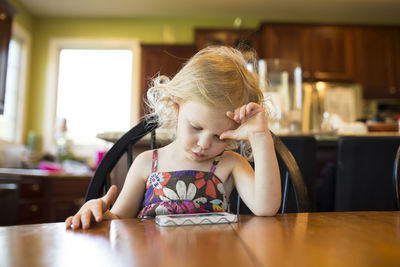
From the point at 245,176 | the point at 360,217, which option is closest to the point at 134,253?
the point at 360,217

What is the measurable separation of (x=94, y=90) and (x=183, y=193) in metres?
4.27

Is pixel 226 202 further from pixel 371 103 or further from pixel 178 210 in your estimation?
pixel 371 103

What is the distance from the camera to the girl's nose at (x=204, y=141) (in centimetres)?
80

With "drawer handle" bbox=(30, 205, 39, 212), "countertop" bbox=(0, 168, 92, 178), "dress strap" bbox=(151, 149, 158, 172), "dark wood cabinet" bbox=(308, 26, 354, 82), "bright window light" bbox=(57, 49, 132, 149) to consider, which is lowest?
"drawer handle" bbox=(30, 205, 39, 212)

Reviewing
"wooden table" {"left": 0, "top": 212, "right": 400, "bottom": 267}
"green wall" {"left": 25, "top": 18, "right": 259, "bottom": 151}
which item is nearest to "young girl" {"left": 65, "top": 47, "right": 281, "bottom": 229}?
"wooden table" {"left": 0, "top": 212, "right": 400, "bottom": 267}

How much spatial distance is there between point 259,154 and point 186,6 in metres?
4.25

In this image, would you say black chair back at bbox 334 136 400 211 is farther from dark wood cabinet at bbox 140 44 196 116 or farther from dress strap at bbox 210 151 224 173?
dark wood cabinet at bbox 140 44 196 116

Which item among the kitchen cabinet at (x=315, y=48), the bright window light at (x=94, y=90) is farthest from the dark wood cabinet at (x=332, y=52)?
the bright window light at (x=94, y=90)

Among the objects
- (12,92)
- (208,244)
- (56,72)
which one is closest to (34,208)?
(12,92)

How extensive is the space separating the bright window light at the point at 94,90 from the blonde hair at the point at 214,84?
4.01 meters

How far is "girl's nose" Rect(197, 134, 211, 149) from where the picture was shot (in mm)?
799

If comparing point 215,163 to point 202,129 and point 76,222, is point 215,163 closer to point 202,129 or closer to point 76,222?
point 202,129

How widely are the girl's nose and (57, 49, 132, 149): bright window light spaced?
4.14m

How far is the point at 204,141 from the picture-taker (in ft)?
2.63
